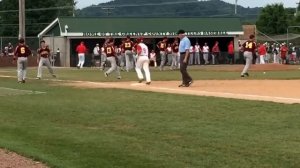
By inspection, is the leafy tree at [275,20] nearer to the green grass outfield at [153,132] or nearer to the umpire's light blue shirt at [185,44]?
the umpire's light blue shirt at [185,44]

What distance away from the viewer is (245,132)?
1014 cm

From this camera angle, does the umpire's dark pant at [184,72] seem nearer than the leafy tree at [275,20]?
Yes

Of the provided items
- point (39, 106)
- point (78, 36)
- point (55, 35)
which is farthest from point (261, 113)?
point (55, 35)

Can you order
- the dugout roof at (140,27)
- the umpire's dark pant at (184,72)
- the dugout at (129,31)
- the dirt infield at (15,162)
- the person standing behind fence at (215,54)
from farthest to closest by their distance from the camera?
1. the person standing behind fence at (215,54)
2. the dugout roof at (140,27)
3. the dugout at (129,31)
4. the umpire's dark pant at (184,72)
5. the dirt infield at (15,162)

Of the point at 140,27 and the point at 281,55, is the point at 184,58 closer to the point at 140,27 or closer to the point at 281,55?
the point at 281,55

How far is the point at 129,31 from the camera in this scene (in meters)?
53.8

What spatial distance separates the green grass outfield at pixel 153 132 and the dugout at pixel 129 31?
116ft

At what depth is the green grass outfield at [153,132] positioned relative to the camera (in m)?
8.21

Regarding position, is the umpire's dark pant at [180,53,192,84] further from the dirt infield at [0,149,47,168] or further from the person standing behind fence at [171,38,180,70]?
the person standing behind fence at [171,38,180,70]

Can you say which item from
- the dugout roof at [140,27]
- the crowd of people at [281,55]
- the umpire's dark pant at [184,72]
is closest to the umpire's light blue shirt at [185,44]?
the umpire's dark pant at [184,72]

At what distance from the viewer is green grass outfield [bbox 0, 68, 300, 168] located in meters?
8.21

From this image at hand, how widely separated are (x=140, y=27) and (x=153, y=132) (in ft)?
146

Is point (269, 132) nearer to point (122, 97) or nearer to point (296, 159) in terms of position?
point (296, 159)

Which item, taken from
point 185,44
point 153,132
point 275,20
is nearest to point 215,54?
point 185,44
